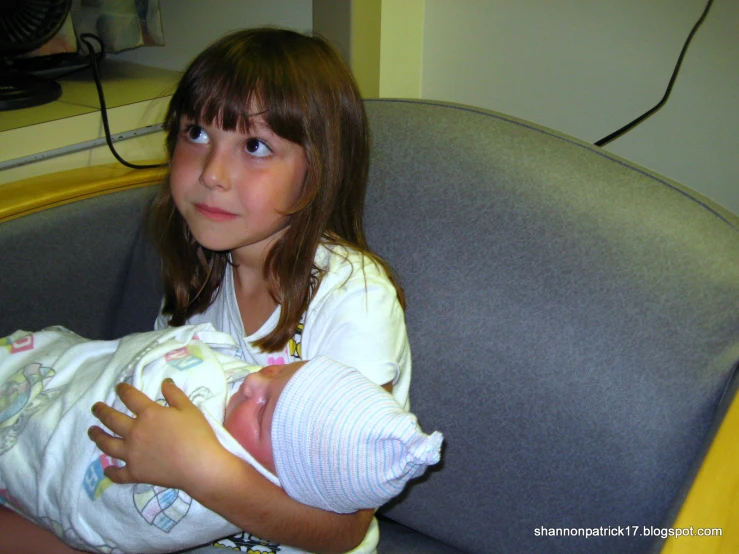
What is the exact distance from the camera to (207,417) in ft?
2.64

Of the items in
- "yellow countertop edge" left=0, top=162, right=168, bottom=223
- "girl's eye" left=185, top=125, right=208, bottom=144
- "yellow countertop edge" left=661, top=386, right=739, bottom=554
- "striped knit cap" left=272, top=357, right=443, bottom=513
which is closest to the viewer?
"yellow countertop edge" left=661, top=386, right=739, bottom=554

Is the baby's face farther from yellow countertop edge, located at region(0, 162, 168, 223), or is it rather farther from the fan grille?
Result: the fan grille

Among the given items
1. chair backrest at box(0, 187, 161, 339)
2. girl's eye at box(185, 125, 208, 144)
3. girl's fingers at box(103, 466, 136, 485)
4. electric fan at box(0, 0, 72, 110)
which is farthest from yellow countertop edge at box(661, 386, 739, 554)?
electric fan at box(0, 0, 72, 110)

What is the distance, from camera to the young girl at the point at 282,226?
31.1 inches

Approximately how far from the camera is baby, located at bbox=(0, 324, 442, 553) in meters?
0.72

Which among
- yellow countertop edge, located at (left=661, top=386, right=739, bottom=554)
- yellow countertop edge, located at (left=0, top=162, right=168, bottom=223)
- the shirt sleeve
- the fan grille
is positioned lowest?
the shirt sleeve

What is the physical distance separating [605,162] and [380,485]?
533mm

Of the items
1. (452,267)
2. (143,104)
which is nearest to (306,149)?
(452,267)

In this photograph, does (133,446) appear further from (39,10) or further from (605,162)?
(39,10)

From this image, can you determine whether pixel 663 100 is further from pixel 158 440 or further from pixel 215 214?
pixel 158 440

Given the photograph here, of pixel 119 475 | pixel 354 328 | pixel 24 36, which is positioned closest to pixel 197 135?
pixel 354 328

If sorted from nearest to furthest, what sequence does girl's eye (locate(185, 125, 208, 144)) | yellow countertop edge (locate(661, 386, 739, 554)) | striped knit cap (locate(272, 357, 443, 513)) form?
yellow countertop edge (locate(661, 386, 739, 554)) < striped knit cap (locate(272, 357, 443, 513)) < girl's eye (locate(185, 125, 208, 144))

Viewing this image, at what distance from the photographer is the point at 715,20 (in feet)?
3.72

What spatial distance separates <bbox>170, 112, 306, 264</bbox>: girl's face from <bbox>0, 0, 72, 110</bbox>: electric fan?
0.63 m
